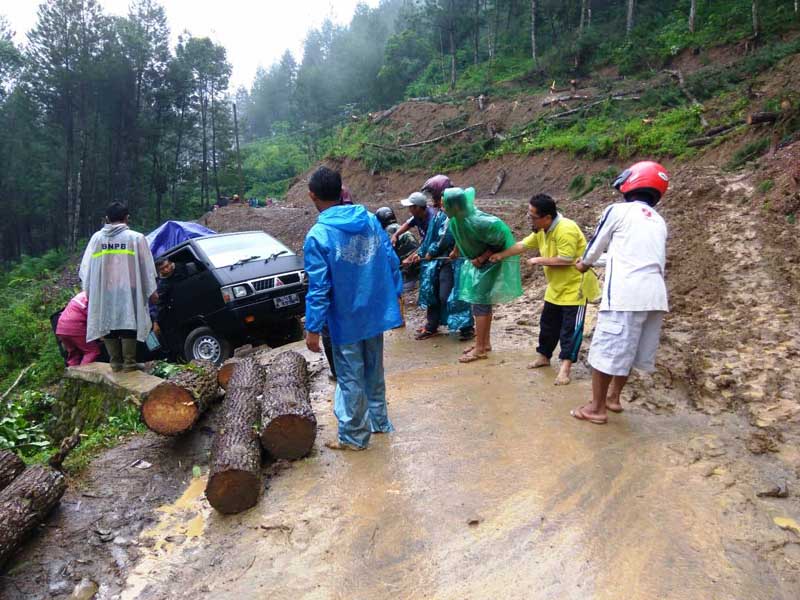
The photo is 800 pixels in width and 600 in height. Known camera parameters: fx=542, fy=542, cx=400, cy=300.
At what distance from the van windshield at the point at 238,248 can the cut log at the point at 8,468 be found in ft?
11.7

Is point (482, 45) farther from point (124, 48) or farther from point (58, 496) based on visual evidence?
point (58, 496)

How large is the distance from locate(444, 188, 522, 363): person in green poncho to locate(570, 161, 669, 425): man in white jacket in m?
1.40

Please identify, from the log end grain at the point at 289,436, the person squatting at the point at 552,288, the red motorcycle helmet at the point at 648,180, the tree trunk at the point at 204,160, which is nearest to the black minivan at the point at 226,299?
the person squatting at the point at 552,288

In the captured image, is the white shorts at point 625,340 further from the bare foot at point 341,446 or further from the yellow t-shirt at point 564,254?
the bare foot at point 341,446

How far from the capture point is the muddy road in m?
2.34

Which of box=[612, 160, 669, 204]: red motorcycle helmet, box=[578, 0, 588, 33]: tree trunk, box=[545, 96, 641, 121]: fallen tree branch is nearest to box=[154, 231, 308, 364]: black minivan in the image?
box=[612, 160, 669, 204]: red motorcycle helmet

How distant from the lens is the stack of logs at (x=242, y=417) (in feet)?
10.2

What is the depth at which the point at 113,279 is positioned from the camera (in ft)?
17.5

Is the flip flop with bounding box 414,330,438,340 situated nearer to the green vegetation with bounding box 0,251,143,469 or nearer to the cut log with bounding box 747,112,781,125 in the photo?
the green vegetation with bounding box 0,251,143,469

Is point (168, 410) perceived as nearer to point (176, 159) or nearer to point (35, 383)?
point (35, 383)

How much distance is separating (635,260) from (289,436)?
2422 mm

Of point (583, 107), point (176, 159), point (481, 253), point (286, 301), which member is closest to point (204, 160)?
point (176, 159)

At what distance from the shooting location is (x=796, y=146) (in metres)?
7.73

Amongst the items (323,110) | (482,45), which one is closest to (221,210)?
(482,45)
